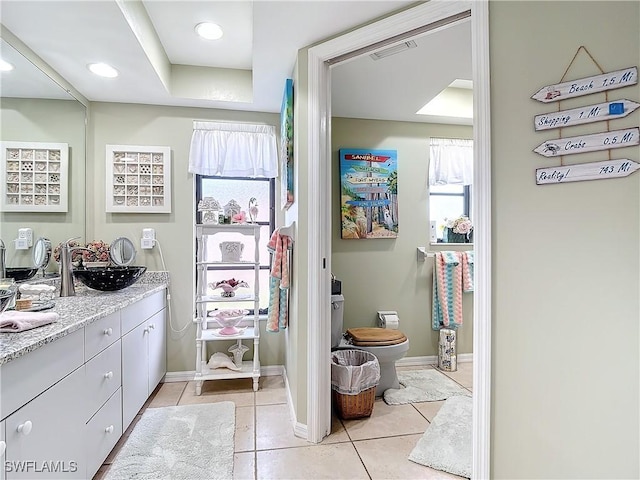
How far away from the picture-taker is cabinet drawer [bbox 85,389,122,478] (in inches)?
59.7

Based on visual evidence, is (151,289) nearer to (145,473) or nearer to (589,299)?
(145,473)

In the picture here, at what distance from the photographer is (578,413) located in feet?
3.60

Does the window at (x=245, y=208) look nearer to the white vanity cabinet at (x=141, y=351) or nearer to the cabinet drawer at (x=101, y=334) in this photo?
the white vanity cabinet at (x=141, y=351)

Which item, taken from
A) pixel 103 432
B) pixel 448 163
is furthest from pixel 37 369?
pixel 448 163

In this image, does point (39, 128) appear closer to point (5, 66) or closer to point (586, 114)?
point (5, 66)

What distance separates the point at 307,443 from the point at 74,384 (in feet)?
4.14

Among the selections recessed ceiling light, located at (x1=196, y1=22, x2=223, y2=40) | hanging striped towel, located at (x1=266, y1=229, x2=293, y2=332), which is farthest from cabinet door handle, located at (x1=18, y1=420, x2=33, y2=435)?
recessed ceiling light, located at (x1=196, y1=22, x2=223, y2=40)

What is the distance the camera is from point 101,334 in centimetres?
162

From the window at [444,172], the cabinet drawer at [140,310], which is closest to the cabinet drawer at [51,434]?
the cabinet drawer at [140,310]

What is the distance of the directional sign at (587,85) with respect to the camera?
102cm

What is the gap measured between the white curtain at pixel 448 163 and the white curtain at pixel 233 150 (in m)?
1.56

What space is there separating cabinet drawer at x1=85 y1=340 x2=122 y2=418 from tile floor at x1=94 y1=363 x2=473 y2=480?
0.39 meters

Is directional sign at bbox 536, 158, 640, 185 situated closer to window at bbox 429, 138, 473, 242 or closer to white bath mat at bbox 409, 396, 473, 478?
white bath mat at bbox 409, 396, 473, 478

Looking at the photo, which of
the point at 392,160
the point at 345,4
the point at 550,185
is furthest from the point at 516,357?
the point at 392,160
